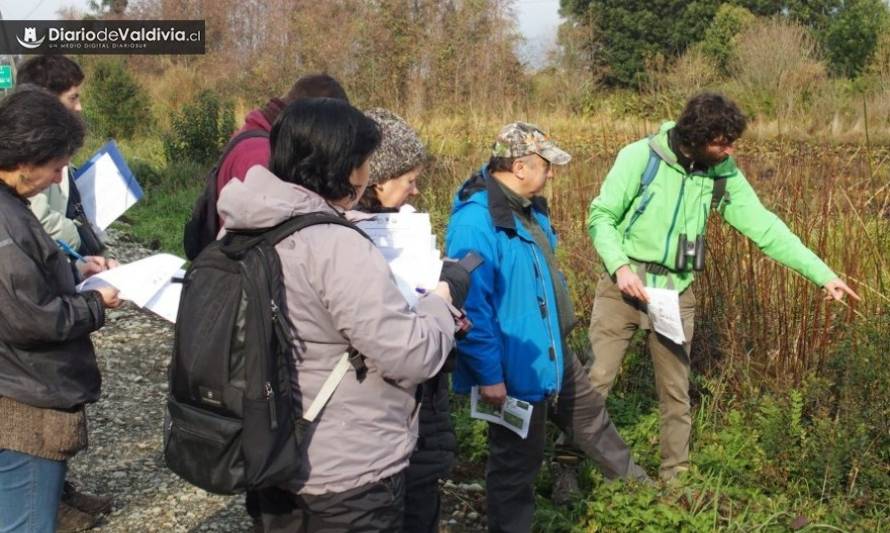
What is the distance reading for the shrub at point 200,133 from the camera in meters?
15.3

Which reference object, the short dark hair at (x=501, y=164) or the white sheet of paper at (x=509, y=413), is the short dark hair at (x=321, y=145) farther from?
the white sheet of paper at (x=509, y=413)

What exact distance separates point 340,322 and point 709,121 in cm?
252

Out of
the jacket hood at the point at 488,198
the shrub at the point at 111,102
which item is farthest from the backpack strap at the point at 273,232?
the shrub at the point at 111,102

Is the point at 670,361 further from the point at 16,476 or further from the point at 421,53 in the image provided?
the point at 421,53

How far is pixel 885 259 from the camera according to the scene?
489 centimetres

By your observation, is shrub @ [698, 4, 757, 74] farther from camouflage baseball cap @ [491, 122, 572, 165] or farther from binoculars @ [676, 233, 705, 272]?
camouflage baseball cap @ [491, 122, 572, 165]

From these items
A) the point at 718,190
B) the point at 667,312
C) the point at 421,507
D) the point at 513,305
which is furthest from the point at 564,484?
the point at 718,190

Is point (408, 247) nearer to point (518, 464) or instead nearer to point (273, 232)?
point (273, 232)

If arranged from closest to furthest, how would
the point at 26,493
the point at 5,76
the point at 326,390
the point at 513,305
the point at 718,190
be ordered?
the point at 326,390 → the point at 26,493 → the point at 513,305 → the point at 718,190 → the point at 5,76

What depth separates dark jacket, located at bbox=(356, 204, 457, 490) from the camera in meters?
3.06

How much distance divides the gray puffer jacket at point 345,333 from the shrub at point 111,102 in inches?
732

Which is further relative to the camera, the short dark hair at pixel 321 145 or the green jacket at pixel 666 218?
the green jacket at pixel 666 218

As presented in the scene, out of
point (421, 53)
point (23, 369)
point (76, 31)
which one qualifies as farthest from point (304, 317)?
point (76, 31)

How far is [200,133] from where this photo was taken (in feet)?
50.4
